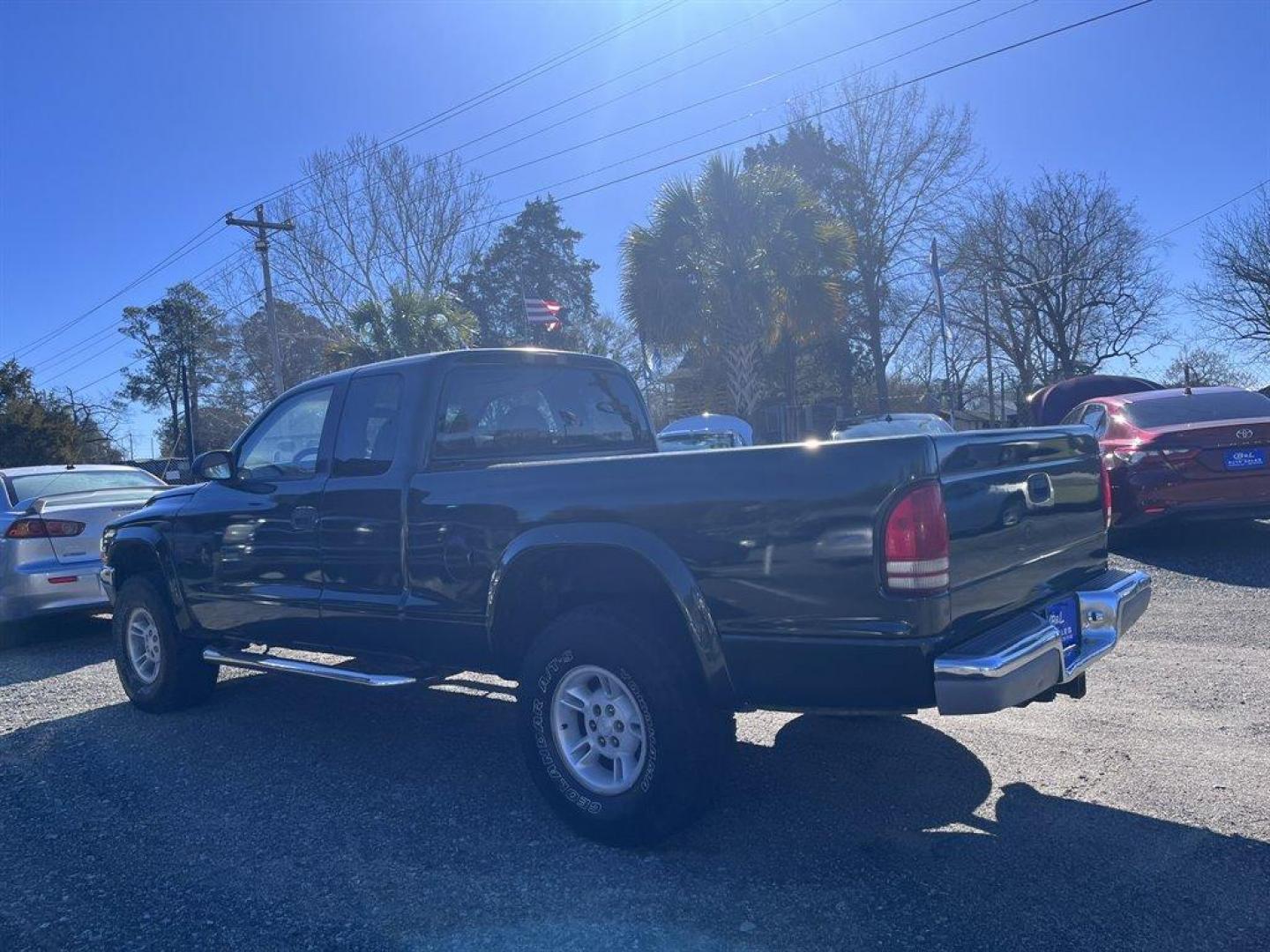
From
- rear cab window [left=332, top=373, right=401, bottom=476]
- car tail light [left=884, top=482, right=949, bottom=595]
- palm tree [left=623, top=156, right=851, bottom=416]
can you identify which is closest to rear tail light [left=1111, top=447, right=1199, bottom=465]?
car tail light [left=884, top=482, right=949, bottom=595]

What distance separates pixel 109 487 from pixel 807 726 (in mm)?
7138

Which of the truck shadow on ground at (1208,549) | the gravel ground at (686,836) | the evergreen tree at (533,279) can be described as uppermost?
the evergreen tree at (533,279)

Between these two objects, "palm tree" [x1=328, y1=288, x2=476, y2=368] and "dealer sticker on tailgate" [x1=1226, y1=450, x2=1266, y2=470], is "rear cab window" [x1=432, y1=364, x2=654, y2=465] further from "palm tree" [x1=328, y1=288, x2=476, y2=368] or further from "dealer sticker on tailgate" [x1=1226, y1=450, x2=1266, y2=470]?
"palm tree" [x1=328, y1=288, x2=476, y2=368]

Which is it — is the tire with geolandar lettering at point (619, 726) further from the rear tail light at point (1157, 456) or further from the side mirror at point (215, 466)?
the rear tail light at point (1157, 456)

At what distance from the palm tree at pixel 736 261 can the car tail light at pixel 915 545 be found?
19726mm

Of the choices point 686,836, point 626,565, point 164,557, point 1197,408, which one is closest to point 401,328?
point 1197,408

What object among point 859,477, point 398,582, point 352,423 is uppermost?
point 352,423

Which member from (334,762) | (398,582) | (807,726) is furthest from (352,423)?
(807,726)

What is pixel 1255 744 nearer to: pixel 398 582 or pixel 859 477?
pixel 859 477

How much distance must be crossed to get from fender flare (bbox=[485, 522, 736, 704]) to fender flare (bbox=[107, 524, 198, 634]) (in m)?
3.07

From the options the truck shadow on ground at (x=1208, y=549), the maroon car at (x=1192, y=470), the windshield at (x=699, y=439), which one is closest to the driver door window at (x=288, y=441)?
the maroon car at (x=1192, y=470)

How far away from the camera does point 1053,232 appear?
115ft

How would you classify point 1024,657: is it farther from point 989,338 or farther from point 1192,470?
point 989,338

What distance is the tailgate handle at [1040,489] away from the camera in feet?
12.4
